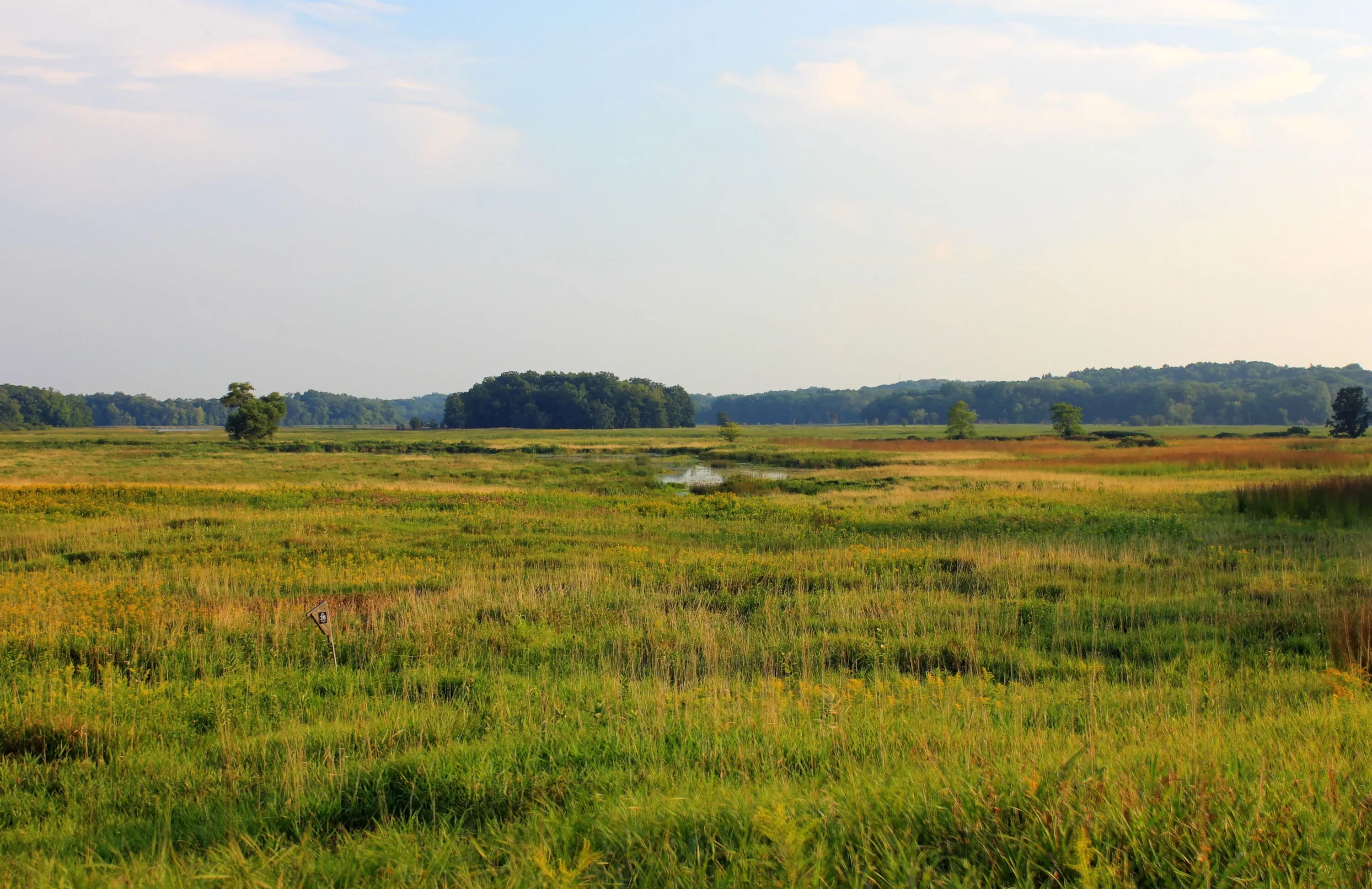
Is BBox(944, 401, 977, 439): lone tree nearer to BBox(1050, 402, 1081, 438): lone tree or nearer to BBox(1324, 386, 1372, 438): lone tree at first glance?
BBox(1050, 402, 1081, 438): lone tree

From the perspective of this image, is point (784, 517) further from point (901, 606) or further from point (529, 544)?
point (901, 606)

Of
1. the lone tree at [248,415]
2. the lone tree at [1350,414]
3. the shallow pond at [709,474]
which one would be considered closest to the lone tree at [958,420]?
the lone tree at [1350,414]

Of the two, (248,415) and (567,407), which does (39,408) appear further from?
(248,415)

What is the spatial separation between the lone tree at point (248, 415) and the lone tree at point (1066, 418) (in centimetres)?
8770

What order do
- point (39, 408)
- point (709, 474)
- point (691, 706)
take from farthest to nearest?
point (39, 408) < point (709, 474) < point (691, 706)

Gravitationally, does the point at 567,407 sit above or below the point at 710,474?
above

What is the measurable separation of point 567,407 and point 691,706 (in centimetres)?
18574

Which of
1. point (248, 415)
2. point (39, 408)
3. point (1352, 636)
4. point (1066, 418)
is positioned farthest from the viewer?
point (39, 408)

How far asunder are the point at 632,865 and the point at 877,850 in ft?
3.39

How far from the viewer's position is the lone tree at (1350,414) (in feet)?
248

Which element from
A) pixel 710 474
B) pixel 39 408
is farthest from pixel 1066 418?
pixel 39 408

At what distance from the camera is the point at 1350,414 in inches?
2977

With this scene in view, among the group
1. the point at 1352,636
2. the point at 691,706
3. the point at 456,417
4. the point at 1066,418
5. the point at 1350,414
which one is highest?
the point at 456,417

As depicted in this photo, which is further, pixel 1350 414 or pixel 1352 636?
pixel 1350 414
